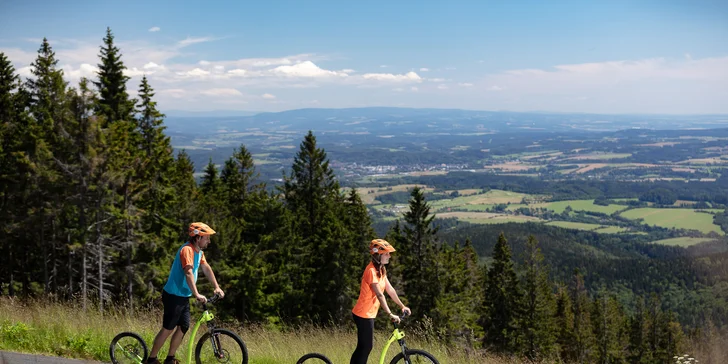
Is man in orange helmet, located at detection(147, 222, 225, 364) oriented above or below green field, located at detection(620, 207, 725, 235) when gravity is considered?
above

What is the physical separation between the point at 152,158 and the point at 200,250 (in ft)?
74.8

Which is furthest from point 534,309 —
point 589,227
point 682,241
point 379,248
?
point 589,227

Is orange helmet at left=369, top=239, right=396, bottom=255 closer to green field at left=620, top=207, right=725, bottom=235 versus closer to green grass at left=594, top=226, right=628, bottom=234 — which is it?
green grass at left=594, top=226, right=628, bottom=234

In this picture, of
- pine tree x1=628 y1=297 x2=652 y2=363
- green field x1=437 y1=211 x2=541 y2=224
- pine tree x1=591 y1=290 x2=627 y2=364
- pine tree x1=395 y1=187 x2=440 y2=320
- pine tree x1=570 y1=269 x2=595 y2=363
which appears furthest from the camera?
green field x1=437 y1=211 x2=541 y2=224

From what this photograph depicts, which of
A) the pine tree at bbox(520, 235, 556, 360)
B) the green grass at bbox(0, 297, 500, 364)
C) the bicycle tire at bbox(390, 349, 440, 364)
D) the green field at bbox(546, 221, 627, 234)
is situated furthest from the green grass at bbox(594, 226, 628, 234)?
the bicycle tire at bbox(390, 349, 440, 364)

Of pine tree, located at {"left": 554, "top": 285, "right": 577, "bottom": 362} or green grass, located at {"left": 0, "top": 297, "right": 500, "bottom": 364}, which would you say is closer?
green grass, located at {"left": 0, "top": 297, "right": 500, "bottom": 364}

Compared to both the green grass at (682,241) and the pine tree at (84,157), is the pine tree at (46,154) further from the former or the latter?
the green grass at (682,241)

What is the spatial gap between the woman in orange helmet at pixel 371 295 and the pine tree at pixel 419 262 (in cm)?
2648

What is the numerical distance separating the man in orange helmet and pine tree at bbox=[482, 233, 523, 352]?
130 feet

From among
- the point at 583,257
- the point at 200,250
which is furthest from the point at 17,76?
the point at 583,257

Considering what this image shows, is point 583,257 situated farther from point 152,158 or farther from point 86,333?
point 86,333

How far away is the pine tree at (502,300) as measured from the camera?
4391 centimetres

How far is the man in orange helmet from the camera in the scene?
6.29m

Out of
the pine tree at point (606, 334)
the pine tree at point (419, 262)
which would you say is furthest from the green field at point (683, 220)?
the pine tree at point (419, 262)
